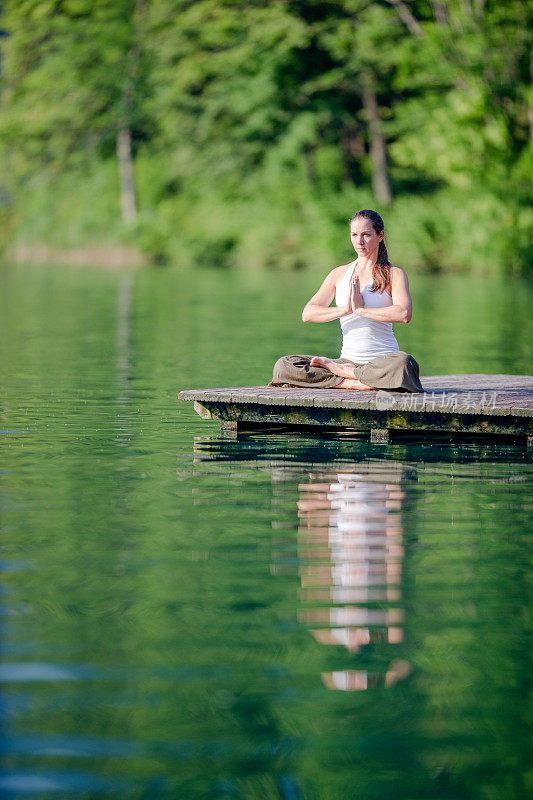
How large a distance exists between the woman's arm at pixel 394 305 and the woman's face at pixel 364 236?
0.24 m

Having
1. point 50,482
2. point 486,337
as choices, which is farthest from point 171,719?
point 486,337

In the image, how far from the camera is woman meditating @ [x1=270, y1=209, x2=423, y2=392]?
9227mm

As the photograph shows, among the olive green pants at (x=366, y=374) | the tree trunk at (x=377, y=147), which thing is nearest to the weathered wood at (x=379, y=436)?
the olive green pants at (x=366, y=374)

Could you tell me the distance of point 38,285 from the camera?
35750mm

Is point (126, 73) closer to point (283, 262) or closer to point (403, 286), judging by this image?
point (283, 262)

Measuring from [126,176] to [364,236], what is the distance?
55.0 m

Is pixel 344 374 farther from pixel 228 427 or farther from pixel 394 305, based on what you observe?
pixel 228 427

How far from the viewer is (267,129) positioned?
5269 centimetres

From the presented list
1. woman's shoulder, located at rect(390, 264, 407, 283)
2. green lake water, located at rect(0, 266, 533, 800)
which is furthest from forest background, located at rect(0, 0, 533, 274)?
green lake water, located at rect(0, 266, 533, 800)

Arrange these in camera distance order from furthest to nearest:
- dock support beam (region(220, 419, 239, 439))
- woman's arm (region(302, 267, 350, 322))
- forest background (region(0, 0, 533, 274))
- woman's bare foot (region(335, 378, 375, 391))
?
forest background (region(0, 0, 533, 274)), dock support beam (region(220, 419, 239, 439)), woman's bare foot (region(335, 378, 375, 391)), woman's arm (region(302, 267, 350, 322))

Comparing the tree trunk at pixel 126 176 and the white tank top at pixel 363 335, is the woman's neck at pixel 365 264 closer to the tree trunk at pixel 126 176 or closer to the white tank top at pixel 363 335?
the white tank top at pixel 363 335

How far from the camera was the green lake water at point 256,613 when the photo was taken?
3.54m

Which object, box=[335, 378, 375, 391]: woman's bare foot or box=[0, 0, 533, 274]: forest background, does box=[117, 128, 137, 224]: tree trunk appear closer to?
box=[0, 0, 533, 274]: forest background

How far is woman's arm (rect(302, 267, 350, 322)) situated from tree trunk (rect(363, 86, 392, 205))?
41453 millimetres
